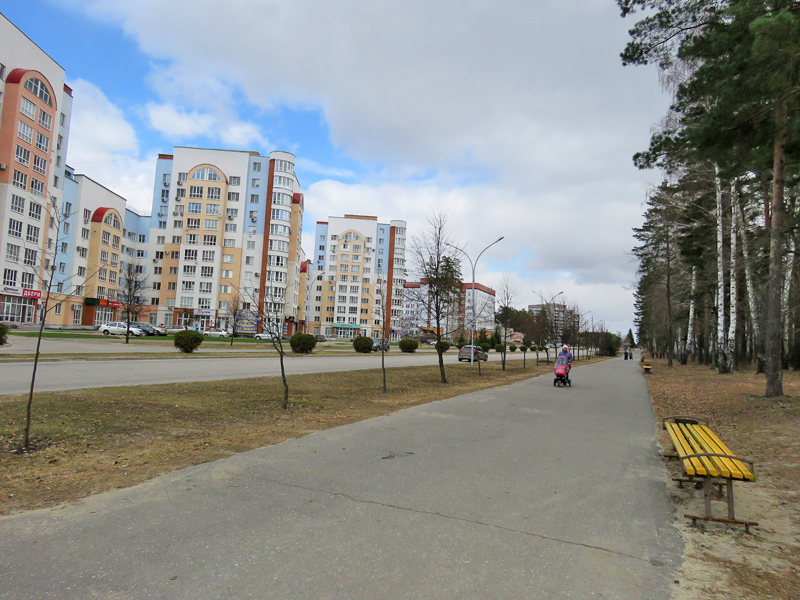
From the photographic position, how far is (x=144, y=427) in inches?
315

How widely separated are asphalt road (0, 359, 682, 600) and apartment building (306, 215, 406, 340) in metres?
101

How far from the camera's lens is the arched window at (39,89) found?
167 feet

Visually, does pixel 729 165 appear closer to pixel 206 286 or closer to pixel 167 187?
pixel 206 286

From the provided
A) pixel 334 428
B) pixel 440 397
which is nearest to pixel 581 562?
pixel 334 428

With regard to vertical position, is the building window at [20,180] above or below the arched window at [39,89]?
below

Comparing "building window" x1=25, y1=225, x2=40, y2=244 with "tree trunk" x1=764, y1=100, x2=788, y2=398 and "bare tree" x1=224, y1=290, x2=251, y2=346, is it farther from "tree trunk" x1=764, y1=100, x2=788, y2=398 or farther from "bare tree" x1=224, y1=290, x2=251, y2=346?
"tree trunk" x1=764, y1=100, x2=788, y2=398

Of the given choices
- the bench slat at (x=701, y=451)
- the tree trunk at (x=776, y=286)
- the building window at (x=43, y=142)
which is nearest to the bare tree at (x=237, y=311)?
the tree trunk at (x=776, y=286)

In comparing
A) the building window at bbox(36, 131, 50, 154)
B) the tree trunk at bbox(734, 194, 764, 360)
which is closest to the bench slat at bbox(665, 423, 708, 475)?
the tree trunk at bbox(734, 194, 764, 360)

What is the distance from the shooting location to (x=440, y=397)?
1444cm

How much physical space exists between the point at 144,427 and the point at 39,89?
200ft

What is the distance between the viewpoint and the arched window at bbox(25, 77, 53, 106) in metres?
50.9

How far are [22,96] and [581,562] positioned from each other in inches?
2540

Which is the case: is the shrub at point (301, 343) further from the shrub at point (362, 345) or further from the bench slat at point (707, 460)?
the bench slat at point (707, 460)

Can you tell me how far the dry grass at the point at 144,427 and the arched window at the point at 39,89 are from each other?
2140 inches
